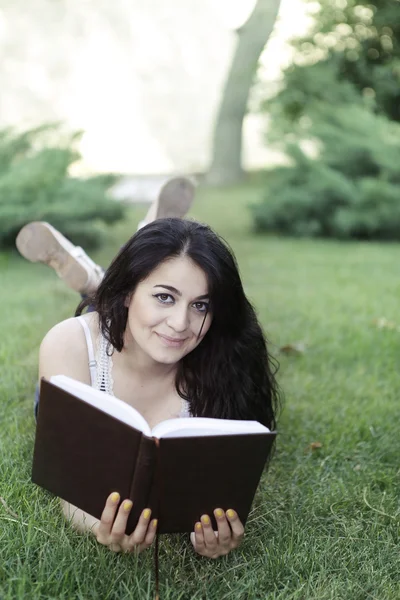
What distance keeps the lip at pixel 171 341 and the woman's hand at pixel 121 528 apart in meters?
0.46

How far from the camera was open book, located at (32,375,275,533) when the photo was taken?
1.51 m

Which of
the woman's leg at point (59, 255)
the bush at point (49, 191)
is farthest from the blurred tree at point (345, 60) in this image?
the woman's leg at point (59, 255)

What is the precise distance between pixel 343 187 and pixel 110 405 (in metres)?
6.16

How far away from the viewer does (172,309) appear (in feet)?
6.16

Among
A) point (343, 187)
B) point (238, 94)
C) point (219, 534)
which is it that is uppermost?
point (219, 534)

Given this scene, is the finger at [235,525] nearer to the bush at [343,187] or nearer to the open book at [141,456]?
the open book at [141,456]

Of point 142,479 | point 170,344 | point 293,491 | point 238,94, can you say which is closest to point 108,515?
point 142,479

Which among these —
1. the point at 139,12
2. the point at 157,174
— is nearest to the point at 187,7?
the point at 139,12

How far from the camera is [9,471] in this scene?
2188 mm

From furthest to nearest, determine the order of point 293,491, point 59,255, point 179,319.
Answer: point 59,255 < point 293,491 < point 179,319

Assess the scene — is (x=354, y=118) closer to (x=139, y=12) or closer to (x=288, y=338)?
(x=288, y=338)

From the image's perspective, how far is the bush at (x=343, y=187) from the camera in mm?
7246

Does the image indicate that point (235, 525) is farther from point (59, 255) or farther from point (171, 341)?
point (59, 255)

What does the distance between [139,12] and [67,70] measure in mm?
1637
